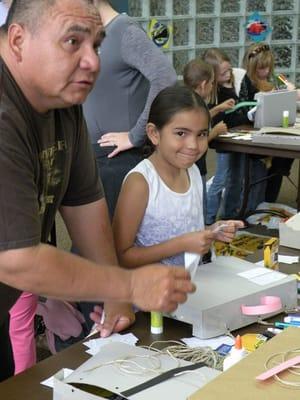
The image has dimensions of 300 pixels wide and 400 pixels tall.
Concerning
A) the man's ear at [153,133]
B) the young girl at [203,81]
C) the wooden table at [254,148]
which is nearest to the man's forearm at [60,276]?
the man's ear at [153,133]

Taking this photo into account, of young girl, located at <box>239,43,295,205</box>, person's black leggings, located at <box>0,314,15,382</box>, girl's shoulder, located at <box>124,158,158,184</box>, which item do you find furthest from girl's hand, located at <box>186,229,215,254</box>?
young girl, located at <box>239,43,295,205</box>

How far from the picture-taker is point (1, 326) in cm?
144

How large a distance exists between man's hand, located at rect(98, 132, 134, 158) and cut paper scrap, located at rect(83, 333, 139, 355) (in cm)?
92

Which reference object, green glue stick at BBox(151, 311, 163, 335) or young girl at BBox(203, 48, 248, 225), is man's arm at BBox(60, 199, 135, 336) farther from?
young girl at BBox(203, 48, 248, 225)

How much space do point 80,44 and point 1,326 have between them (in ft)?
2.31

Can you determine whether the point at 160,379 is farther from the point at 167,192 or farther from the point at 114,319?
the point at 167,192

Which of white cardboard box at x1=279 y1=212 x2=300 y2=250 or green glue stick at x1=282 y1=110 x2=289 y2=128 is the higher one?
green glue stick at x1=282 y1=110 x2=289 y2=128

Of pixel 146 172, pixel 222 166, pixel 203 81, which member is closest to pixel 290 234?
pixel 146 172

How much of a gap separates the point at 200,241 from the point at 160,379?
0.59 m

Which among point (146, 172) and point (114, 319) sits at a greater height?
point (146, 172)

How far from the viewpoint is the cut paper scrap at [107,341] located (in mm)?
1237

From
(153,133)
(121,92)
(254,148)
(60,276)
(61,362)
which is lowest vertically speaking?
(61,362)

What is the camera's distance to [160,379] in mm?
1044

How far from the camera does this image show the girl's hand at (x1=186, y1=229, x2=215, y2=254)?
62.2 inches
